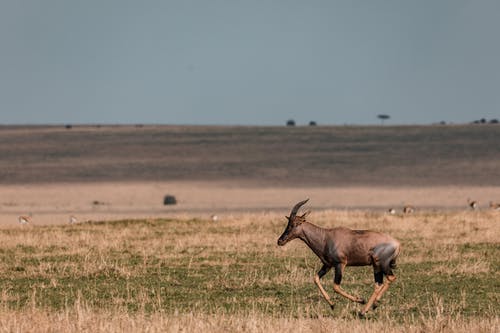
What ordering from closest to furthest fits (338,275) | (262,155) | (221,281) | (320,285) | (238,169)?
(320,285) → (338,275) → (221,281) → (238,169) → (262,155)

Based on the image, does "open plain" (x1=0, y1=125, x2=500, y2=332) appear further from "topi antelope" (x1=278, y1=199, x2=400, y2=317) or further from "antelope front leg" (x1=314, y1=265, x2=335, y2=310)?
"topi antelope" (x1=278, y1=199, x2=400, y2=317)

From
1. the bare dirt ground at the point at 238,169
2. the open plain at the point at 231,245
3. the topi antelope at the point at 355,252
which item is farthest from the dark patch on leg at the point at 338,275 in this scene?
the bare dirt ground at the point at 238,169

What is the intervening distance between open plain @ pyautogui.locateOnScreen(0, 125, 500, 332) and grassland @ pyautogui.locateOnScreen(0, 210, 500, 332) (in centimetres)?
5

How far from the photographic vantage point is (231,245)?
25859 millimetres

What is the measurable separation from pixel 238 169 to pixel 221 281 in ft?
211

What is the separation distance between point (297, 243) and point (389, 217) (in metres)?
7.87

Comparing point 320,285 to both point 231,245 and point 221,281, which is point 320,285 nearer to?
point 221,281

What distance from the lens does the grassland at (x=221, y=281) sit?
13.7 m

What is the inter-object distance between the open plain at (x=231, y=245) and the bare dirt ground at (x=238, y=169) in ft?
0.67

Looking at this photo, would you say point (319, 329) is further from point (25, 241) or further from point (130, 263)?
point (25, 241)

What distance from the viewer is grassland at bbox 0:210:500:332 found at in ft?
45.1

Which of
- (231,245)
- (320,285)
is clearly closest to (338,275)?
(320,285)

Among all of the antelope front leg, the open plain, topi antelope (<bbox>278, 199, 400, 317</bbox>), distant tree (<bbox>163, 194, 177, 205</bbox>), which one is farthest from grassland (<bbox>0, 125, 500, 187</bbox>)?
the antelope front leg

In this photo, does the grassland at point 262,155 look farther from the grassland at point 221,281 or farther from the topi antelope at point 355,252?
the topi antelope at point 355,252
